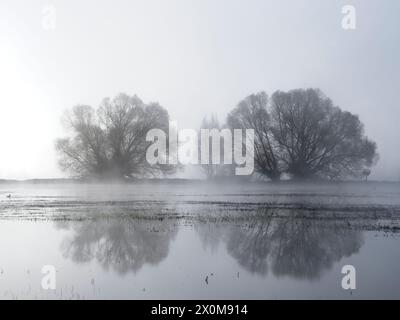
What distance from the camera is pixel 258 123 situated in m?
67.2

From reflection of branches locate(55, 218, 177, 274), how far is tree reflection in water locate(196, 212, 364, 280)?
1.75 meters

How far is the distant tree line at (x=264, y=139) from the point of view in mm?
63656

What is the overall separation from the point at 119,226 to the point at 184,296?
9.54 metres

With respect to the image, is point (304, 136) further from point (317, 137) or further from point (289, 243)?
point (289, 243)

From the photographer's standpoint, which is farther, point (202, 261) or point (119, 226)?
point (119, 226)

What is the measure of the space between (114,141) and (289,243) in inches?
2316

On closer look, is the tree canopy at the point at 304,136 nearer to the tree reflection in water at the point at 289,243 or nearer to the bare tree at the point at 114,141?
the bare tree at the point at 114,141

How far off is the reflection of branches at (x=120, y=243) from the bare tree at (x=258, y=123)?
1843 inches

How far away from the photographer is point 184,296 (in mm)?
9688

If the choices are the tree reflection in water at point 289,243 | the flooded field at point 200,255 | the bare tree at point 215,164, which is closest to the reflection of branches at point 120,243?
the flooded field at point 200,255

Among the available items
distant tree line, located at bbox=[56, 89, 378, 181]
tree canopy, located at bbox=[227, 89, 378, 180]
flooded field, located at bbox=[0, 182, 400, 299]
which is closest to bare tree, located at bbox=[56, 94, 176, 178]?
distant tree line, located at bbox=[56, 89, 378, 181]

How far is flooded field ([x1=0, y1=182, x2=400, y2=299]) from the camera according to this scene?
33.1 feet
